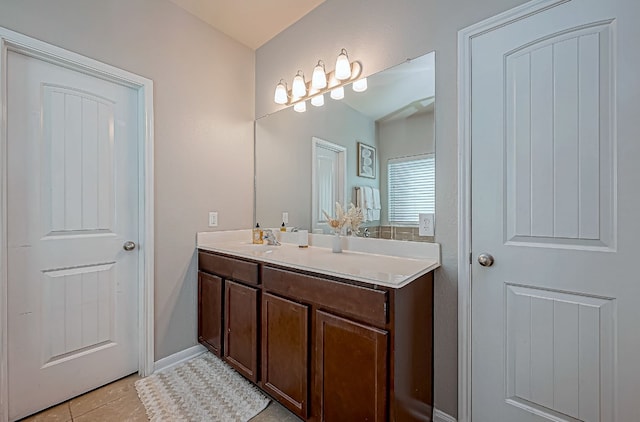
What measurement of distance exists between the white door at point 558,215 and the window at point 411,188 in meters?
0.23

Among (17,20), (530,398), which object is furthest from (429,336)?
(17,20)

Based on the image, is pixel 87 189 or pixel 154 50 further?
pixel 154 50

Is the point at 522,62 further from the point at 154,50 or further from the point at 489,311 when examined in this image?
the point at 154,50

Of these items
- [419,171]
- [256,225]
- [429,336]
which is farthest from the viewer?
[256,225]

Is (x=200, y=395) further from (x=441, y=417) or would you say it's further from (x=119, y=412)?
(x=441, y=417)

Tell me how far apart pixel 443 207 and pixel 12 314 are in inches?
91.1

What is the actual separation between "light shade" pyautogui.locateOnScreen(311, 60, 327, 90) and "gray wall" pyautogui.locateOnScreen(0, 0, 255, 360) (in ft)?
2.63

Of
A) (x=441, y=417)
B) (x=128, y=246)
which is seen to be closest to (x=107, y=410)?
(x=128, y=246)

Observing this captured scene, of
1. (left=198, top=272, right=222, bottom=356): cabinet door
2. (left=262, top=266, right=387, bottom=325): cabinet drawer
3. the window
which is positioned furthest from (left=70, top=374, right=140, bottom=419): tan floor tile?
the window

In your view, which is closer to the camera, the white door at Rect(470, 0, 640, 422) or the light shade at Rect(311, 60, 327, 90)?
the white door at Rect(470, 0, 640, 422)

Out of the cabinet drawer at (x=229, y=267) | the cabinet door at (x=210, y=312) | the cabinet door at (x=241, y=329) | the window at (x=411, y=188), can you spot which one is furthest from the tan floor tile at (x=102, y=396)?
the window at (x=411, y=188)

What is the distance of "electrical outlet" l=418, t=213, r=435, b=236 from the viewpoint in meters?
1.57

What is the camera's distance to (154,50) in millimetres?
2020

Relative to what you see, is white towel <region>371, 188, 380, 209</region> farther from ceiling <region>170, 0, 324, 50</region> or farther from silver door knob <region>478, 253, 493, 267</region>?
ceiling <region>170, 0, 324, 50</region>
